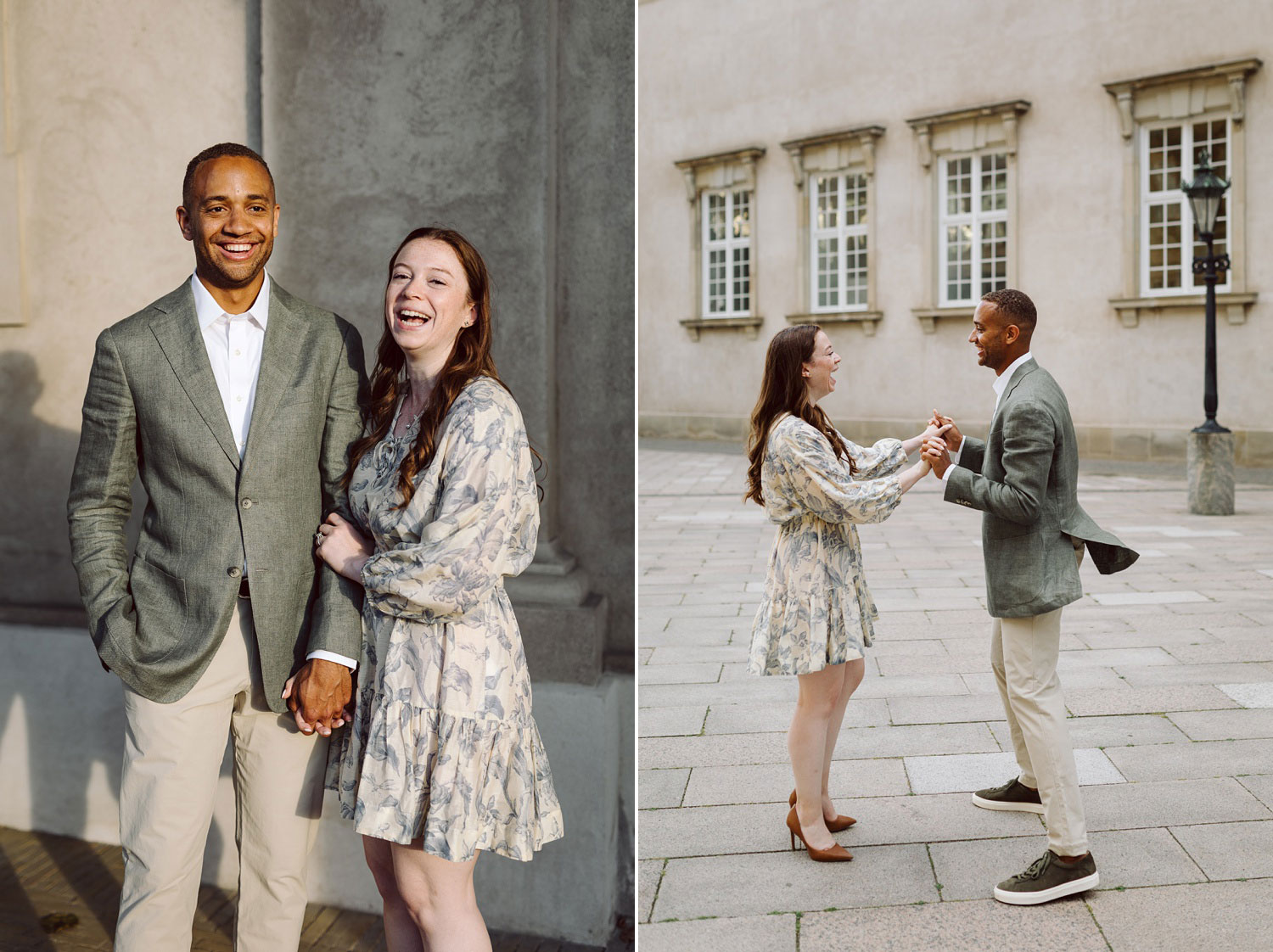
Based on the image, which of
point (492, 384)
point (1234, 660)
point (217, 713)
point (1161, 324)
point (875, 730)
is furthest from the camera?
point (1161, 324)

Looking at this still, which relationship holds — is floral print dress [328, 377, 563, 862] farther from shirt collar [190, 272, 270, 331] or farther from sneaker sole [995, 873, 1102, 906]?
sneaker sole [995, 873, 1102, 906]

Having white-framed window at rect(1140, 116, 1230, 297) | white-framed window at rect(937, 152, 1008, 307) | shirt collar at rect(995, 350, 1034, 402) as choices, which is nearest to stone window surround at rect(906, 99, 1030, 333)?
white-framed window at rect(937, 152, 1008, 307)

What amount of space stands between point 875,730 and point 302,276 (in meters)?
2.94

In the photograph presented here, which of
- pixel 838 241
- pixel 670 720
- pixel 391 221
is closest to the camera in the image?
pixel 391 221

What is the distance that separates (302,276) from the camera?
3.85 meters

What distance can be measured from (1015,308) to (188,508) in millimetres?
2384

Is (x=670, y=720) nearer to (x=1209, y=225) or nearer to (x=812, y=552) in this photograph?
(x=812, y=552)

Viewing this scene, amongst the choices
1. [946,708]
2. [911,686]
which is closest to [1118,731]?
[946,708]

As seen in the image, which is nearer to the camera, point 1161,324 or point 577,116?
point 577,116

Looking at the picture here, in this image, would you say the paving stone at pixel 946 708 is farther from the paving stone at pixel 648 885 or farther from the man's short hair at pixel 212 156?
the man's short hair at pixel 212 156

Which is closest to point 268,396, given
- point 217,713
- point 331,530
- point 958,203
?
point 331,530

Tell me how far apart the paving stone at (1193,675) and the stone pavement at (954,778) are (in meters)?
0.02

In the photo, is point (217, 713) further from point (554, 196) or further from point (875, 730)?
point (875, 730)

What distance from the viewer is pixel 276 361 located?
2.63 meters
